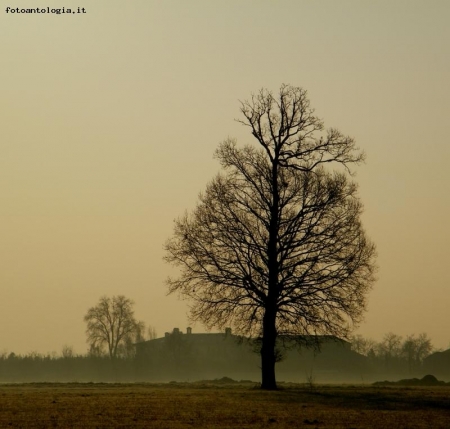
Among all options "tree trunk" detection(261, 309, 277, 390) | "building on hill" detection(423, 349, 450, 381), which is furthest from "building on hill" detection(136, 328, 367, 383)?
"tree trunk" detection(261, 309, 277, 390)

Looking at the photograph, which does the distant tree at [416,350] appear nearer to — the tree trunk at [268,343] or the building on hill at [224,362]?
the building on hill at [224,362]

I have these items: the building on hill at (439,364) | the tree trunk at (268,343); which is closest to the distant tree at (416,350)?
the building on hill at (439,364)

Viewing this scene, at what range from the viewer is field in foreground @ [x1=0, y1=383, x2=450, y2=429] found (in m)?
22.1

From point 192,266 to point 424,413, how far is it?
638 inches

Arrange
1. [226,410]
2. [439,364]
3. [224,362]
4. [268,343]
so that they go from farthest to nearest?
[224,362] → [439,364] → [268,343] → [226,410]

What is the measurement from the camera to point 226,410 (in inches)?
1008

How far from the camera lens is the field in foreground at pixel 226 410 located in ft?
72.6

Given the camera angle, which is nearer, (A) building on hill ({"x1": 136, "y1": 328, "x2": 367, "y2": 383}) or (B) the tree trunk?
(B) the tree trunk

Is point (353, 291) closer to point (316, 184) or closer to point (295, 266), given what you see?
point (295, 266)

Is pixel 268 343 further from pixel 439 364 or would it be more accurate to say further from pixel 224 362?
pixel 224 362

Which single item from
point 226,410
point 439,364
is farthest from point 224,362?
point 226,410

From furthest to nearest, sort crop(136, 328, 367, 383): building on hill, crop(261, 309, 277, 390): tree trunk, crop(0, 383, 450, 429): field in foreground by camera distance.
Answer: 1. crop(136, 328, 367, 383): building on hill
2. crop(261, 309, 277, 390): tree trunk
3. crop(0, 383, 450, 429): field in foreground

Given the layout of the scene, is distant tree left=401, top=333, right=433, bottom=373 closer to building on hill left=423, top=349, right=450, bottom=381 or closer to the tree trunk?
building on hill left=423, top=349, right=450, bottom=381

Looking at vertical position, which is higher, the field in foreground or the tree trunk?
the tree trunk
